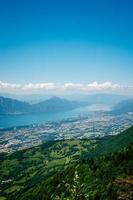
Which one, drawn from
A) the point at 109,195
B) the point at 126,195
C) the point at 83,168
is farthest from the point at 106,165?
the point at 126,195

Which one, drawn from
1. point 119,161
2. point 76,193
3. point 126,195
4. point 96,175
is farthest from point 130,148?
point 76,193

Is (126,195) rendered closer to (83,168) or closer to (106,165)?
(106,165)

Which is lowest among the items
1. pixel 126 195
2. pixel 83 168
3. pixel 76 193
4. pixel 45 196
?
pixel 45 196

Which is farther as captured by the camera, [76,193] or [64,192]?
[64,192]

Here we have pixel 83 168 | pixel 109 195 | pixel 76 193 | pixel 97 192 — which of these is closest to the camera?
pixel 76 193

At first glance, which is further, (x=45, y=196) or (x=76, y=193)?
(x=45, y=196)

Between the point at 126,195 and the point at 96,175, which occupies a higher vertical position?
the point at 126,195

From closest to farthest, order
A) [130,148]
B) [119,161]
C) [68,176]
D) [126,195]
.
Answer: [126,195] → [119,161] → [130,148] → [68,176]

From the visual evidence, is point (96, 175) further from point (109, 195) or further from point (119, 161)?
point (109, 195)

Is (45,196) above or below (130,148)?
below
